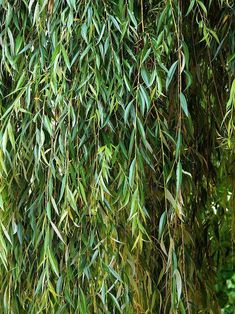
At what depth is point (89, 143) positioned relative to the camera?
125cm

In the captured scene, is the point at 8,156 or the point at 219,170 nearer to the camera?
the point at 8,156

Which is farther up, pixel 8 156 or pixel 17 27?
pixel 17 27

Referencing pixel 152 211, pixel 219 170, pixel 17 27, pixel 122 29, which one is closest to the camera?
pixel 122 29

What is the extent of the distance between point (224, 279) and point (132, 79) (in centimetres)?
162

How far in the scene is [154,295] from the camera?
54.3 inches

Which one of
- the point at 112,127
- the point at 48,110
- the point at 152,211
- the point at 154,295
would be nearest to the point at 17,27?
the point at 48,110

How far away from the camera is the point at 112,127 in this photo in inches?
48.1

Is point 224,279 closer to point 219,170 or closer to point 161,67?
point 219,170

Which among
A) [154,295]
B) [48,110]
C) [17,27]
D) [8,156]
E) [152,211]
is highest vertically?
[17,27]

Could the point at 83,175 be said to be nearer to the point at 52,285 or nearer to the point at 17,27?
the point at 52,285

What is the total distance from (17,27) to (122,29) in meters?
0.25

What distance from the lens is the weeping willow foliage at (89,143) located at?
120 centimetres

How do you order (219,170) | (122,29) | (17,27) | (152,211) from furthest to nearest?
(219,170)
(152,211)
(17,27)
(122,29)

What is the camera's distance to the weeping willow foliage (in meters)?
1.20
